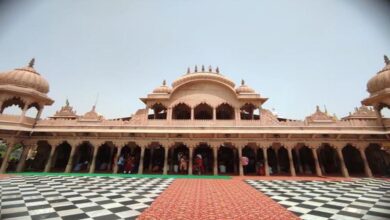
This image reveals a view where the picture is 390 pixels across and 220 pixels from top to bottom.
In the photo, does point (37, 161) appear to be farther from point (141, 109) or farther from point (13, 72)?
point (141, 109)

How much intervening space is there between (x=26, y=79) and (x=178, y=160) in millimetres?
13000

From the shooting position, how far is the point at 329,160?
14.9 meters

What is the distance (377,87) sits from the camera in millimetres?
13188

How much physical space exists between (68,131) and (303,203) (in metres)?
14.8

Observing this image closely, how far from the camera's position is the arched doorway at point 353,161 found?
48.1ft

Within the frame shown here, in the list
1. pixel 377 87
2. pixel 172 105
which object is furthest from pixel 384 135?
pixel 172 105

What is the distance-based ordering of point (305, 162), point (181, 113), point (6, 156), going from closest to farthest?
point (6, 156) → point (305, 162) → point (181, 113)

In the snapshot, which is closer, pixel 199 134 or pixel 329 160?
pixel 199 134

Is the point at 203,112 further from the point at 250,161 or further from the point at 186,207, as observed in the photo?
the point at 186,207

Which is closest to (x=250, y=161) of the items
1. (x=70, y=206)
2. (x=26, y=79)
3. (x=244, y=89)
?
(x=244, y=89)

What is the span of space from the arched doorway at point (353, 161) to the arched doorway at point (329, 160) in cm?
128

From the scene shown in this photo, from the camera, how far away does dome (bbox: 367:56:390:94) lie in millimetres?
12750

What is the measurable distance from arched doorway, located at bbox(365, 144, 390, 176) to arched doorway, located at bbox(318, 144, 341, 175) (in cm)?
259

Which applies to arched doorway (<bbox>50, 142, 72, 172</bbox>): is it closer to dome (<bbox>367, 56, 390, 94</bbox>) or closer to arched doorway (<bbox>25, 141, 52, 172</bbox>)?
arched doorway (<bbox>25, 141, 52, 172</bbox>)
